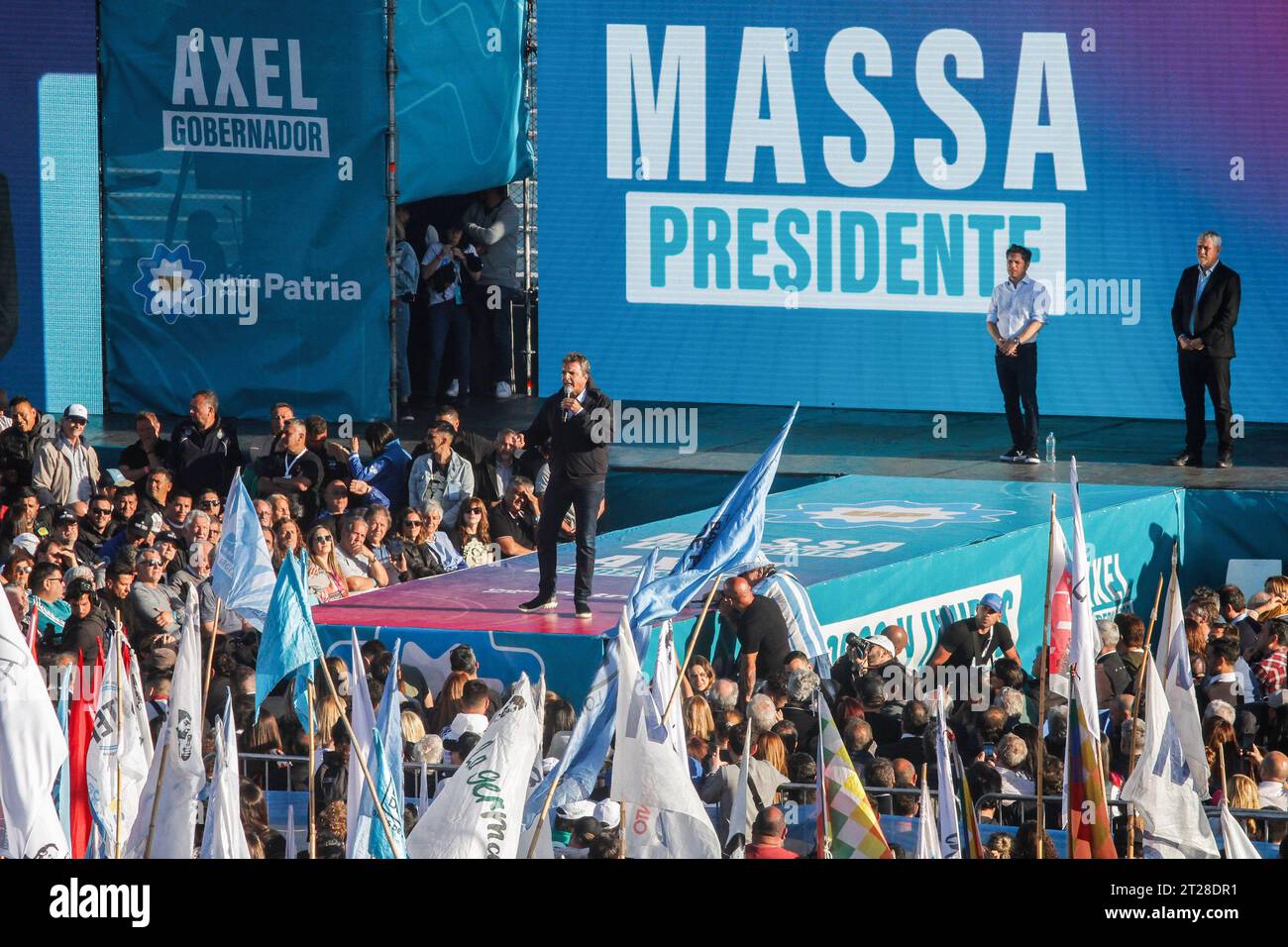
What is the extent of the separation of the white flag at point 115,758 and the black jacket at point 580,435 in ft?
10.9

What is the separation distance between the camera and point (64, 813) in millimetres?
8750

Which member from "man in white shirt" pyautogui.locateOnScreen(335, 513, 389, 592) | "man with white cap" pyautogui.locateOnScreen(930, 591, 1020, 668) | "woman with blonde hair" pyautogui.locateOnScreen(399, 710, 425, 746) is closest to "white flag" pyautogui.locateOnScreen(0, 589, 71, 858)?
"woman with blonde hair" pyautogui.locateOnScreen(399, 710, 425, 746)

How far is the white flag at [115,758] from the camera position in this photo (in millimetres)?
8781

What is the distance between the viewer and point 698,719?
36.4 feet

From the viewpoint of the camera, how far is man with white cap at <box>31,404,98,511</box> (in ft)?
52.0

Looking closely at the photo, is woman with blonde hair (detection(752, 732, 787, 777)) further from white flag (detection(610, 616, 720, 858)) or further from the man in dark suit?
the man in dark suit

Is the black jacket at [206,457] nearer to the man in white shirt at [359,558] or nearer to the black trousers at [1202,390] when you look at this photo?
the man in white shirt at [359,558]

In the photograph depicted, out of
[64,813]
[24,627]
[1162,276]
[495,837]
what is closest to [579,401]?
[24,627]

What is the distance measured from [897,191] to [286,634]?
922cm

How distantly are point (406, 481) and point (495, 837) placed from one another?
Answer: 8.51 meters

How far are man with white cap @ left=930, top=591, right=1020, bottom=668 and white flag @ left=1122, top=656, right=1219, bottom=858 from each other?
14.9 ft

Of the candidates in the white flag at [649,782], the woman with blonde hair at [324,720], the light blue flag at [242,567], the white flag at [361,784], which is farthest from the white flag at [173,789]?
the light blue flag at [242,567]
